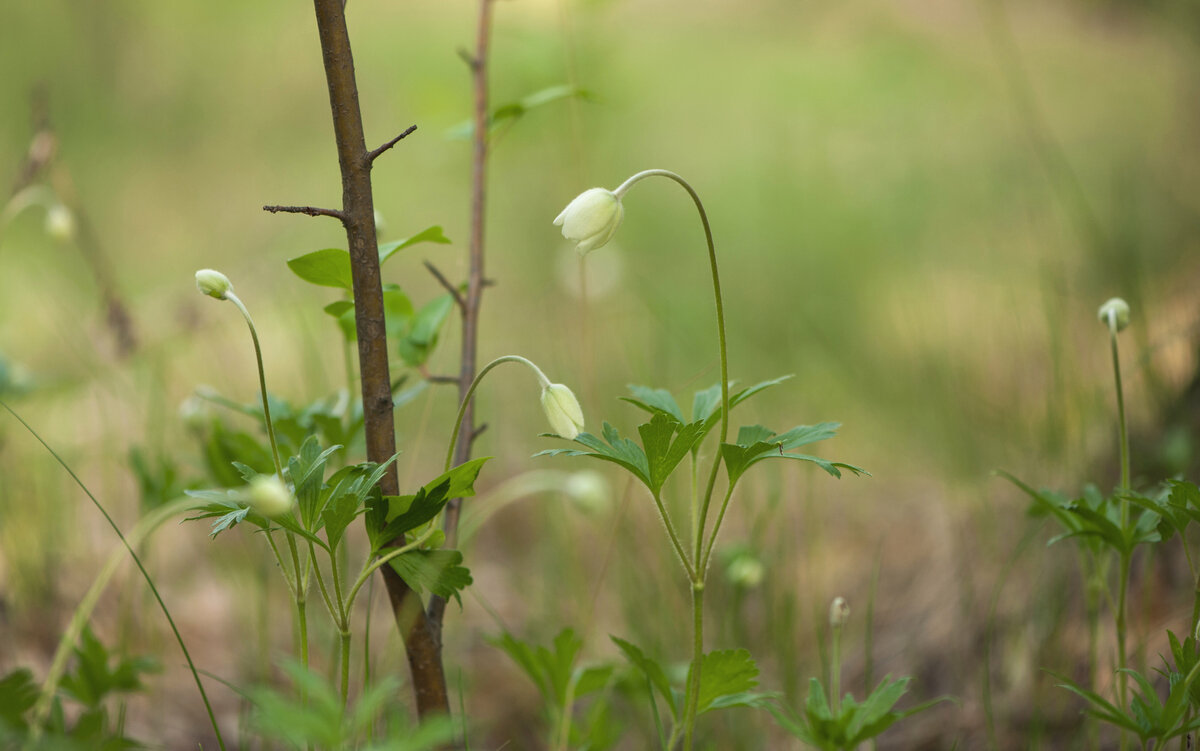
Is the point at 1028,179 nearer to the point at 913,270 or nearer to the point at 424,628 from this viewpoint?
the point at 913,270

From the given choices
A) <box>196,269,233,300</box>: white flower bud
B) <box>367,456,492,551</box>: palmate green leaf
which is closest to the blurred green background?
<box>367,456,492,551</box>: palmate green leaf

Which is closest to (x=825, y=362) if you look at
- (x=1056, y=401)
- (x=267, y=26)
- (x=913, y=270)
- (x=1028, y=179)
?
(x=913, y=270)

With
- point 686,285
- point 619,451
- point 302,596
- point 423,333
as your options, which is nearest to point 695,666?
point 619,451

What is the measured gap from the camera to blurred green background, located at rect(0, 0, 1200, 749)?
1688 mm

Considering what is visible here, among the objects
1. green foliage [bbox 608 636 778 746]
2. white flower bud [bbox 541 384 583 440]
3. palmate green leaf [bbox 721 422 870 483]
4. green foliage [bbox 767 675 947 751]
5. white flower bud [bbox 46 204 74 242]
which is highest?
white flower bud [bbox 46 204 74 242]

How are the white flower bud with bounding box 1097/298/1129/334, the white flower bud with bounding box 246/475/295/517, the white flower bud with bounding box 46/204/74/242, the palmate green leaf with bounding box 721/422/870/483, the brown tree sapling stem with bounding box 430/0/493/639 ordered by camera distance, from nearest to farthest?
the white flower bud with bounding box 246/475/295/517, the palmate green leaf with bounding box 721/422/870/483, the white flower bud with bounding box 1097/298/1129/334, the brown tree sapling stem with bounding box 430/0/493/639, the white flower bud with bounding box 46/204/74/242

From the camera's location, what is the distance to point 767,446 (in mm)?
794

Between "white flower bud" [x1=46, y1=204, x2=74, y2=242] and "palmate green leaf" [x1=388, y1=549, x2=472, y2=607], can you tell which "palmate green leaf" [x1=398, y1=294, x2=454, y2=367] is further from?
"white flower bud" [x1=46, y1=204, x2=74, y2=242]

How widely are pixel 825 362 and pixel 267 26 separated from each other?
14.5 ft

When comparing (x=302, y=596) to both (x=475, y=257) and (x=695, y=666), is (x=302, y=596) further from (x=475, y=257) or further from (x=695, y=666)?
(x=475, y=257)

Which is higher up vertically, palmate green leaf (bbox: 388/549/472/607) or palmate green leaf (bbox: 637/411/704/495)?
palmate green leaf (bbox: 637/411/704/495)

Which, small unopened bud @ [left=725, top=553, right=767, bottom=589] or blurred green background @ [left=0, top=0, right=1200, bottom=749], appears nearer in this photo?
small unopened bud @ [left=725, top=553, right=767, bottom=589]

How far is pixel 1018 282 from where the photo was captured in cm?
304

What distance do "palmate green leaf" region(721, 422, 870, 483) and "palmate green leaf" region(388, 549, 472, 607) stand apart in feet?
0.95
